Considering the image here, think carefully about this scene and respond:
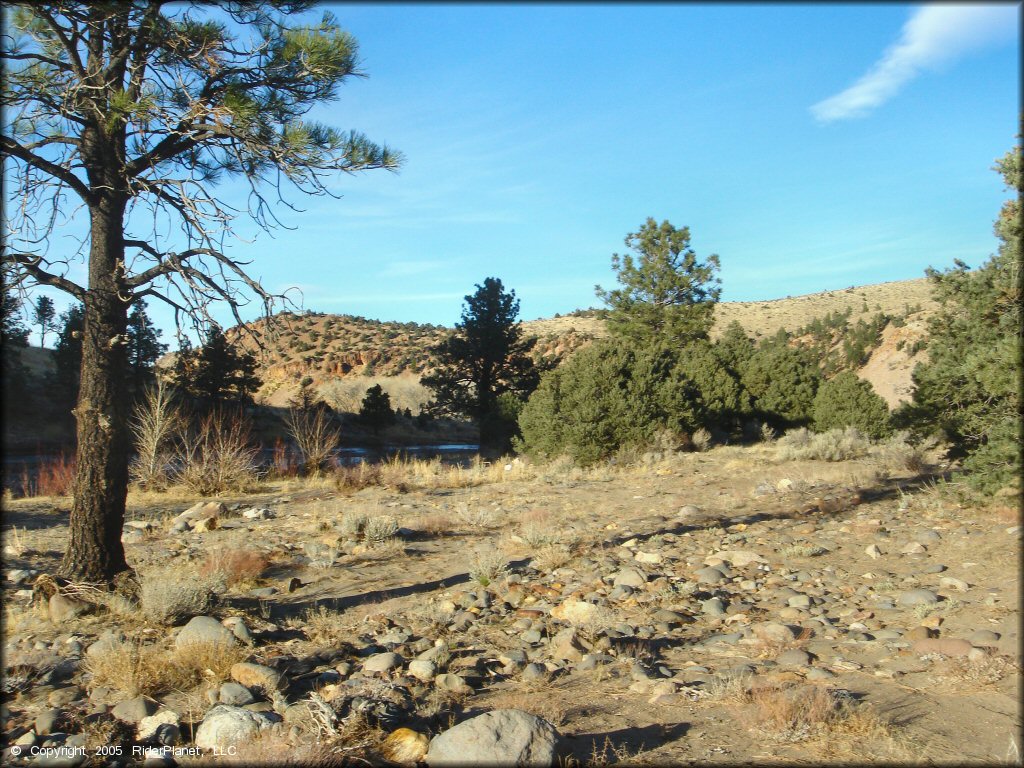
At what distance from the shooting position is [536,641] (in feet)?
19.2

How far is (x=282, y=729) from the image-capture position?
13.0 feet

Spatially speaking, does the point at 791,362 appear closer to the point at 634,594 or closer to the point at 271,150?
the point at 634,594

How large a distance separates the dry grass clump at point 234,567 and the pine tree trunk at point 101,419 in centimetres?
100

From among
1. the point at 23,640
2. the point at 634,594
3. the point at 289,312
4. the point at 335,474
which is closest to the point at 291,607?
the point at 23,640

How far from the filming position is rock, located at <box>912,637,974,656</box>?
507 cm

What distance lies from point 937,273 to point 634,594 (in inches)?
246

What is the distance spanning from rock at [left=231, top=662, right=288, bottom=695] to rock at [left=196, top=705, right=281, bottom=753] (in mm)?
530

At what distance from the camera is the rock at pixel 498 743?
11.5 ft

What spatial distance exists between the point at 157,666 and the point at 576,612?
3.35m

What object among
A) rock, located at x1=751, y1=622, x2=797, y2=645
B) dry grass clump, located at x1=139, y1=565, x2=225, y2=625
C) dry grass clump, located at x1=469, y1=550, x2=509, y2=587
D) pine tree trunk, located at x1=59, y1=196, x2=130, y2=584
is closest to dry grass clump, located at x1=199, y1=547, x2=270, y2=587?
dry grass clump, located at x1=139, y1=565, x2=225, y2=625

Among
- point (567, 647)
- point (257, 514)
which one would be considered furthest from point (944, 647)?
point (257, 514)

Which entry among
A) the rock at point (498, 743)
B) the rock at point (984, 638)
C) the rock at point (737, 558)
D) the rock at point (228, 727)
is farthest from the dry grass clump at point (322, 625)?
the rock at point (984, 638)

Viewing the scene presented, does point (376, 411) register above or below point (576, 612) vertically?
above

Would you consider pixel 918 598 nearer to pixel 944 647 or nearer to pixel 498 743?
pixel 944 647
